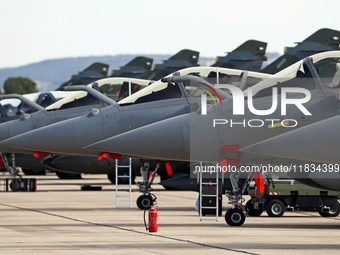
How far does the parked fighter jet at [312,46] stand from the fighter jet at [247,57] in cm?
365

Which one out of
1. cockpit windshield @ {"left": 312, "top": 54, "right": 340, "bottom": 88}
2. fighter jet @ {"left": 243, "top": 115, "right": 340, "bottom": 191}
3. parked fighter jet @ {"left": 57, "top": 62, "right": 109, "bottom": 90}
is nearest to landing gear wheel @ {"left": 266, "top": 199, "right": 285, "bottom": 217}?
cockpit windshield @ {"left": 312, "top": 54, "right": 340, "bottom": 88}

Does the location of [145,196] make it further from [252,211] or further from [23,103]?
[23,103]

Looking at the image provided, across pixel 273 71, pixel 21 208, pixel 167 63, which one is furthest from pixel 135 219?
pixel 167 63

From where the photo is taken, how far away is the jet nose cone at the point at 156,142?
1623cm

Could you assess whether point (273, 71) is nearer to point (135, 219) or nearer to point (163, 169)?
point (163, 169)

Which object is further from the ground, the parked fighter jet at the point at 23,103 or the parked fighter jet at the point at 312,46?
the parked fighter jet at the point at 312,46

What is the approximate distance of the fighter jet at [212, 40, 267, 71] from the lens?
106 feet

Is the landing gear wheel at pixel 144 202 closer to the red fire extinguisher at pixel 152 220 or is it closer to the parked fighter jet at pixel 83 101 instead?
the parked fighter jet at pixel 83 101

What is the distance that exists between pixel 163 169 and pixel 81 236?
12.7 m

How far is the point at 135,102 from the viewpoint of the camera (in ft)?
63.3

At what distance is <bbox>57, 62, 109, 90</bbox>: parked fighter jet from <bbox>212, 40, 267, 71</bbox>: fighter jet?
10272mm

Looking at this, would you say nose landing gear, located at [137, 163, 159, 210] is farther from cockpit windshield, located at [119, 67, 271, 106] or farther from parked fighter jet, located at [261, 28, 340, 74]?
parked fighter jet, located at [261, 28, 340, 74]

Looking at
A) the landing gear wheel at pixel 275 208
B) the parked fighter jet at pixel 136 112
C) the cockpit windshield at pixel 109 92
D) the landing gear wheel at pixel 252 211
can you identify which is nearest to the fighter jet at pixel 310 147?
the parked fighter jet at pixel 136 112

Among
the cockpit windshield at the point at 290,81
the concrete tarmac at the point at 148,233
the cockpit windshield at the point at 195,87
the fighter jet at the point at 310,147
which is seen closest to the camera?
the fighter jet at the point at 310,147
